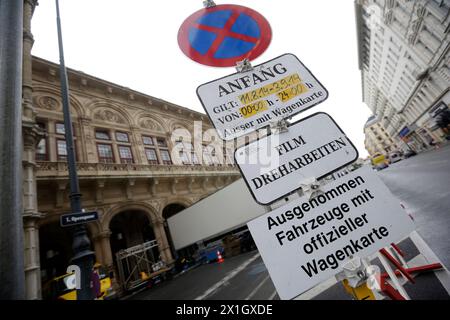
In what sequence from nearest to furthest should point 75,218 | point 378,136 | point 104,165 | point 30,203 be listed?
1. point 75,218
2. point 30,203
3. point 104,165
4. point 378,136

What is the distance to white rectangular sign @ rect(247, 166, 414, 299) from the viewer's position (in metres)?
1.23

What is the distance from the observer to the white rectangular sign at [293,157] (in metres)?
1.43

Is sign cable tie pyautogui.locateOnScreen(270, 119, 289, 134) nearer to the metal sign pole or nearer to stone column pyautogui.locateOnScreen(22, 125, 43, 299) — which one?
the metal sign pole

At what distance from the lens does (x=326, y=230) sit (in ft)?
4.38

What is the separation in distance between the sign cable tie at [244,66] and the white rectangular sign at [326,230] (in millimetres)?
1237

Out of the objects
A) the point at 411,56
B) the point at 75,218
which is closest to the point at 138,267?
the point at 75,218

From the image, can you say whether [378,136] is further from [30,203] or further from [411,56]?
[30,203]

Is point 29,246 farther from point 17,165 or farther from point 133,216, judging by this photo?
point 133,216

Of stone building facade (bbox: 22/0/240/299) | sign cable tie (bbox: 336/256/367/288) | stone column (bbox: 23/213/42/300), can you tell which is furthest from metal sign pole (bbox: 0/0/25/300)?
stone building facade (bbox: 22/0/240/299)

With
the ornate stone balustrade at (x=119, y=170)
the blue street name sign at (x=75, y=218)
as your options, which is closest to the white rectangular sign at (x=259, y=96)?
the blue street name sign at (x=75, y=218)

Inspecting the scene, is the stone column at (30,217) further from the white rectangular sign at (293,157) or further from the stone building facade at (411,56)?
the stone building facade at (411,56)

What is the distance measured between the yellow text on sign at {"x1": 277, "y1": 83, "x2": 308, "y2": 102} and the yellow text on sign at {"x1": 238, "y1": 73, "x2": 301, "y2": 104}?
1.4 inches

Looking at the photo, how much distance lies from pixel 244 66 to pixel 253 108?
0.46 metres
